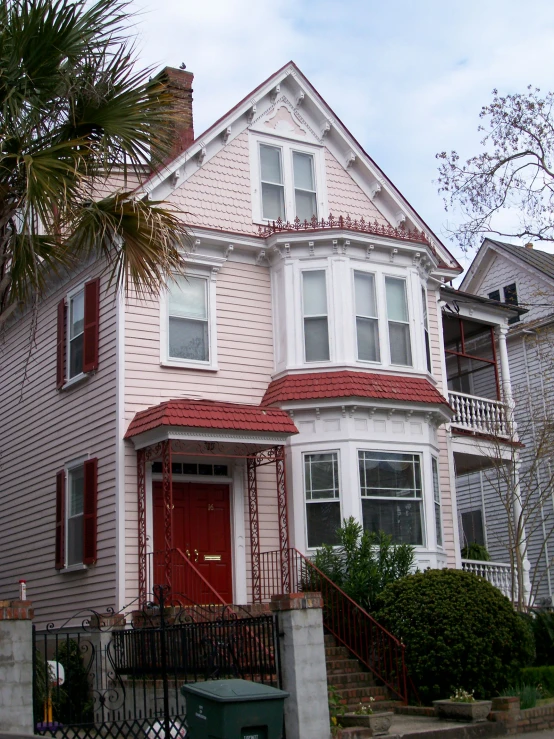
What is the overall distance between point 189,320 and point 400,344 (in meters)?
4.24

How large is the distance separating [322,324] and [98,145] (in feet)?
25.3

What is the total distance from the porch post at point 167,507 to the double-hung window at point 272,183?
6.03m

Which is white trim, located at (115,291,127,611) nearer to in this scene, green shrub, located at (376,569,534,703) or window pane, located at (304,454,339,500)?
window pane, located at (304,454,339,500)

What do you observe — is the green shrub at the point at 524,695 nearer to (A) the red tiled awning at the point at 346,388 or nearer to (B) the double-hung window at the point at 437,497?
(B) the double-hung window at the point at 437,497

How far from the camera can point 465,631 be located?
13.4 m

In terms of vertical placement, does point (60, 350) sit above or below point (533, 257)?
below

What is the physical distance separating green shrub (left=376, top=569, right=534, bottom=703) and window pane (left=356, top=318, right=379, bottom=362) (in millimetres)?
5263

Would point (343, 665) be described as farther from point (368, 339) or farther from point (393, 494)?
point (368, 339)

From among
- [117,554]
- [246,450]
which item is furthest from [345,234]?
Result: [117,554]

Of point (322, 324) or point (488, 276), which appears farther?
point (488, 276)

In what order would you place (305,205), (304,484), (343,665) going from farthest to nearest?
(305,205) → (304,484) → (343,665)

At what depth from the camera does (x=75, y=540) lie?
17406 mm

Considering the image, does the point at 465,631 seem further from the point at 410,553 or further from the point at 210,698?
the point at 210,698

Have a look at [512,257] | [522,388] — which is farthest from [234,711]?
[512,257]
